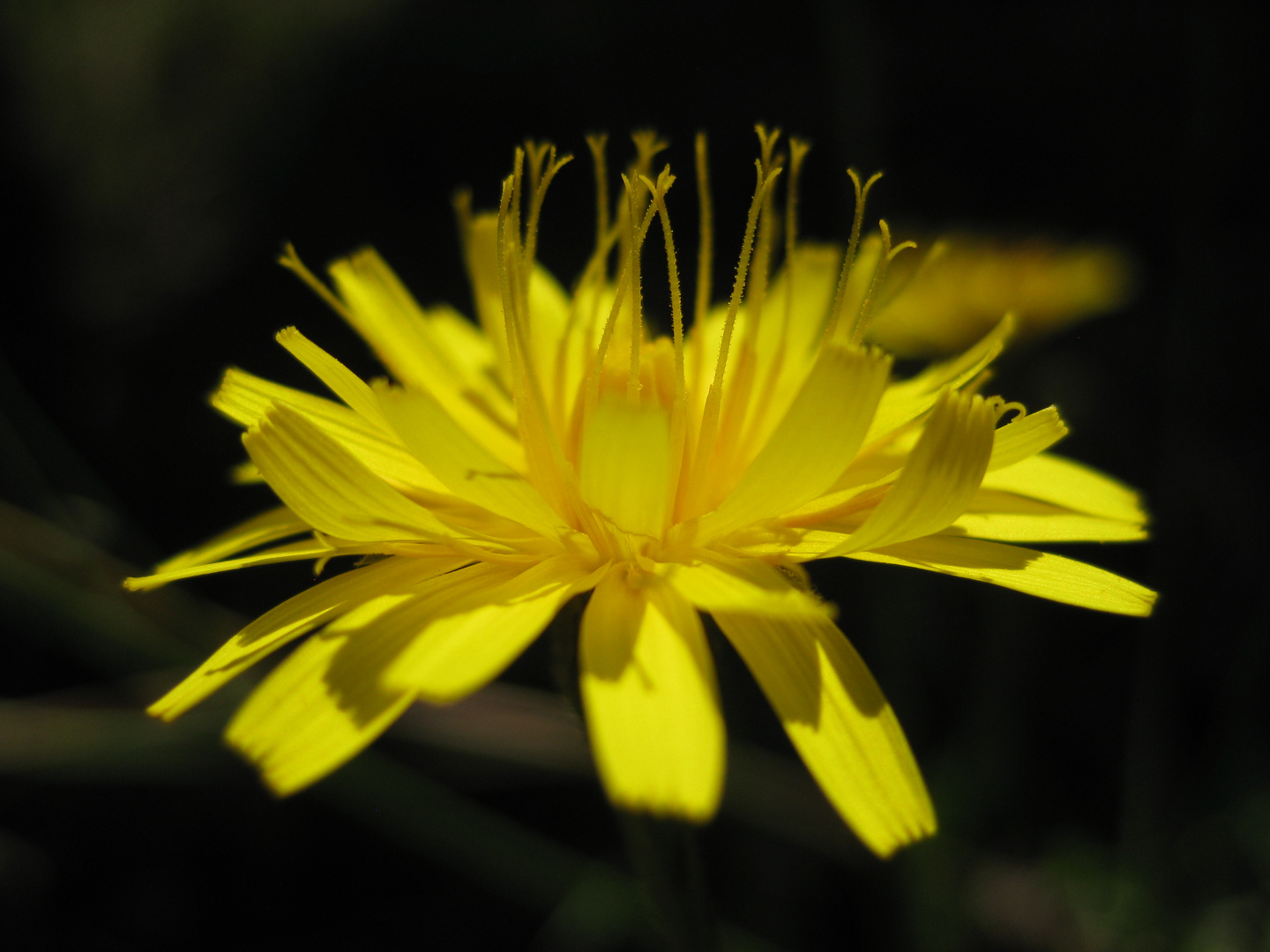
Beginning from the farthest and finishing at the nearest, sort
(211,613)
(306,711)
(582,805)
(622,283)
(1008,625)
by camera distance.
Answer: (582,805) → (1008,625) → (211,613) → (622,283) → (306,711)

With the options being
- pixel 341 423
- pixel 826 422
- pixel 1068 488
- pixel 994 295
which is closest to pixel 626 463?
pixel 826 422

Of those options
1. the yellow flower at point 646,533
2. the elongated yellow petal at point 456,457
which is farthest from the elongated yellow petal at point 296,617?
the elongated yellow petal at point 456,457

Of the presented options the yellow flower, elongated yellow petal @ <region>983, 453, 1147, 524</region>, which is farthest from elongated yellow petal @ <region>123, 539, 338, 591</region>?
elongated yellow petal @ <region>983, 453, 1147, 524</region>

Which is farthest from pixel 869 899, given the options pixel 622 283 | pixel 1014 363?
pixel 622 283

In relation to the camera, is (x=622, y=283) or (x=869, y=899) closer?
(x=622, y=283)

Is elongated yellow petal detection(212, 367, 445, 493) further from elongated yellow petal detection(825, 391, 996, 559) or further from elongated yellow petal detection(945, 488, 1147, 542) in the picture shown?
elongated yellow petal detection(945, 488, 1147, 542)

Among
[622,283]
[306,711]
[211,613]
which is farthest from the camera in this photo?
[211,613]

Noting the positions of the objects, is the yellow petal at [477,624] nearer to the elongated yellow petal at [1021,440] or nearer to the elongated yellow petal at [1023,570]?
the elongated yellow petal at [1023,570]

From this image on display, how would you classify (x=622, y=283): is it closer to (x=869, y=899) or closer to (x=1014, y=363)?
(x=1014, y=363)
